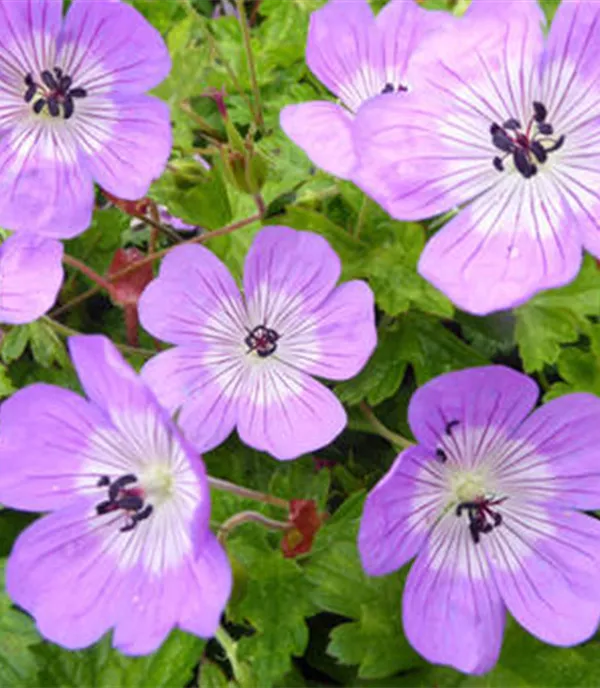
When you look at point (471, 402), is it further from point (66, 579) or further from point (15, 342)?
point (15, 342)

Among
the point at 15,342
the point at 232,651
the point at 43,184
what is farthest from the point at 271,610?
the point at 43,184

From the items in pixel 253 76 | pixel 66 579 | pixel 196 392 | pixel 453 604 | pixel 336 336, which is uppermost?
pixel 253 76

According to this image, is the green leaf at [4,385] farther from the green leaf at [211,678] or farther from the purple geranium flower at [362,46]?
the purple geranium flower at [362,46]

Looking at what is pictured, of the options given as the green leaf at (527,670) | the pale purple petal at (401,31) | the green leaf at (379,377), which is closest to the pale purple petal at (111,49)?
the pale purple petal at (401,31)

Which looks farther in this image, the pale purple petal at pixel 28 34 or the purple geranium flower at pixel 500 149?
the pale purple petal at pixel 28 34

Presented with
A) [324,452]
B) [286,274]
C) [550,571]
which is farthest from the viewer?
[324,452]

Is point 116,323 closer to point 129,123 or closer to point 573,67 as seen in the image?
point 129,123
